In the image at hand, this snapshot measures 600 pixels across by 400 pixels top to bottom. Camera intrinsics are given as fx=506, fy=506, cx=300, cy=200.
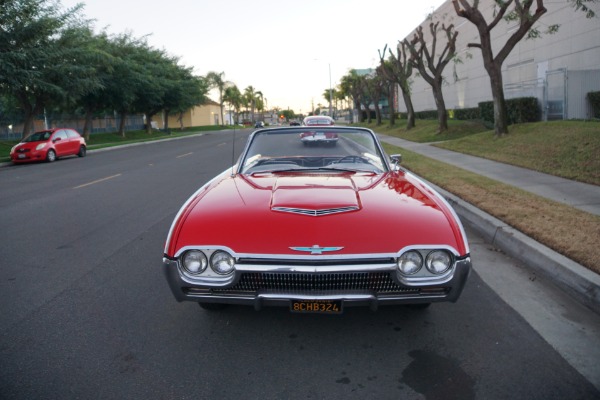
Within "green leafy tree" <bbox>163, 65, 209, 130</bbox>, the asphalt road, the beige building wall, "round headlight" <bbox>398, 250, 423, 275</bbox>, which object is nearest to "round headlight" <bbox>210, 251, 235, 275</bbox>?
the asphalt road

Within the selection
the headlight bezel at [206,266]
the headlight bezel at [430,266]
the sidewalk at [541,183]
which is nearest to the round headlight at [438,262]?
the headlight bezel at [430,266]

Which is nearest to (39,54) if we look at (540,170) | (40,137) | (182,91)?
(40,137)

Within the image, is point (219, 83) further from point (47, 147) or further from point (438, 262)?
point (438, 262)

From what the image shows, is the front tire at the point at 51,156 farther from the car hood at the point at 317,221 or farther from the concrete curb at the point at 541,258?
the car hood at the point at 317,221

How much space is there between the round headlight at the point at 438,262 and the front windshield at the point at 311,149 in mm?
1725

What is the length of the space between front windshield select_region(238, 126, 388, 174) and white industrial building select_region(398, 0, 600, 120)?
59.2 feet

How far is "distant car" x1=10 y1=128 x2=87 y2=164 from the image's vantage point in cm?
2139

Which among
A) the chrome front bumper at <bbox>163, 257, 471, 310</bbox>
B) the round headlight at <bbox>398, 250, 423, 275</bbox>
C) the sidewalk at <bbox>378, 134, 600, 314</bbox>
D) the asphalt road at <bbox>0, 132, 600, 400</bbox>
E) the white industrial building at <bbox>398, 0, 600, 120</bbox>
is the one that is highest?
the white industrial building at <bbox>398, 0, 600, 120</bbox>

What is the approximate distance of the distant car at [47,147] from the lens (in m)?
21.4

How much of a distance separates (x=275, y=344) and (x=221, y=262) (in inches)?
28.7

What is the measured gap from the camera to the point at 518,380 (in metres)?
2.95

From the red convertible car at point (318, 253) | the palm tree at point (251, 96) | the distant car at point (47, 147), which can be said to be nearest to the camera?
the red convertible car at point (318, 253)

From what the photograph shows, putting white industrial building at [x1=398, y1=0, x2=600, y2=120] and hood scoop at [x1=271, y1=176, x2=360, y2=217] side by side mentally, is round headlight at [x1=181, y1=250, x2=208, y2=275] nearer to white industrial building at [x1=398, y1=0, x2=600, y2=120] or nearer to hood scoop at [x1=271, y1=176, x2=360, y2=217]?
hood scoop at [x1=271, y1=176, x2=360, y2=217]

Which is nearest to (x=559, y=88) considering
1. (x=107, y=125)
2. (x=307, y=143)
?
(x=307, y=143)
